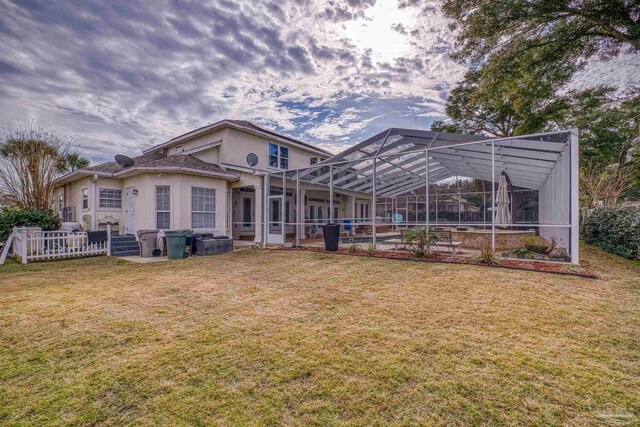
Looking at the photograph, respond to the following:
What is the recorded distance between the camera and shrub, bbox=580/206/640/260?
8.42 metres

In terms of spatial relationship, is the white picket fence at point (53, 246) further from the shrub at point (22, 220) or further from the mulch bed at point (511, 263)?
the mulch bed at point (511, 263)

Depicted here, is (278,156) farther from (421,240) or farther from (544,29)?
(544,29)

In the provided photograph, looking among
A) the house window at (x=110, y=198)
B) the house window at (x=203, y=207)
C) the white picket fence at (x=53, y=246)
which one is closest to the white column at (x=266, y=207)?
the house window at (x=203, y=207)

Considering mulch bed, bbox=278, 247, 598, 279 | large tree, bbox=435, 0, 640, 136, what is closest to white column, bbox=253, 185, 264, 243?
mulch bed, bbox=278, 247, 598, 279

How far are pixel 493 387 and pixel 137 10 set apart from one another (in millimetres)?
13292

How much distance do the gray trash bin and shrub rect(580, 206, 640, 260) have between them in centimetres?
1587

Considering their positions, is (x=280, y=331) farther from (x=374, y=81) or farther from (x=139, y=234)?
(x=374, y=81)

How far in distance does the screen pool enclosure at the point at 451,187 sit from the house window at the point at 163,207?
4.02 meters

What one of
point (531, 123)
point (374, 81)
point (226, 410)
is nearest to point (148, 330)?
point (226, 410)

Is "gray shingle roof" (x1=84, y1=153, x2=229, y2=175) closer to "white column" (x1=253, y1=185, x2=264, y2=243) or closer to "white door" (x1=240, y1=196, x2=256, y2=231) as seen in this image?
"white column" (x1=253, y1=185, x2=264, y2=243)

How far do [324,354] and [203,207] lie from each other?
36.8 feet

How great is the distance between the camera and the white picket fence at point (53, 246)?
30.6ft

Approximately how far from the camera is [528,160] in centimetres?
1080

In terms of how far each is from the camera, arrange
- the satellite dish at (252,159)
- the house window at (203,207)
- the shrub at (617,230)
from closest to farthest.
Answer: the shrub at (617,230)
the house window at (203,207)
the satellite dish at (252,159)
